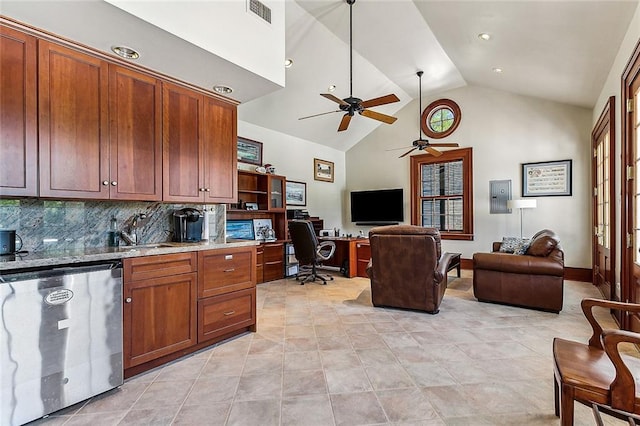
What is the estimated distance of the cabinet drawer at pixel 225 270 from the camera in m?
2.68

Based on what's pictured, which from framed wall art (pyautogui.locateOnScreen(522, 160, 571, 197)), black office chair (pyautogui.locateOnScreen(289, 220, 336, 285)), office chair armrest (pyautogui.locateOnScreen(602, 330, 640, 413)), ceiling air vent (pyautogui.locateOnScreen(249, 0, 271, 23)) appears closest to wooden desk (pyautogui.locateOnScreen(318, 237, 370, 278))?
black office chair (pyautogui.locateOnScreen(289, 220, 336, 285))

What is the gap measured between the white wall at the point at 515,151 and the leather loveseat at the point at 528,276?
2.40 meters

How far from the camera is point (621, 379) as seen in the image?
1.27 meters

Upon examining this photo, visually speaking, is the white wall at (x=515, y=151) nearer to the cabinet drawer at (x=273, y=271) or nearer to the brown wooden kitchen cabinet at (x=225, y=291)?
the cabinet drawer at (x=273, y=271)

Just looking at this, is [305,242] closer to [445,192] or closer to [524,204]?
[445,192]

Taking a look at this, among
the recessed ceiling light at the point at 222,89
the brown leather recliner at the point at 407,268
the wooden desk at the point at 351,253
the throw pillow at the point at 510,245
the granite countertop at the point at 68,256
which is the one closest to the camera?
the granite countertop at the point at 68,256

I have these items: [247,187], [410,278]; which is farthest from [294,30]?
[410,278]

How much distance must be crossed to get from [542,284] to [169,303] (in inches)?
155

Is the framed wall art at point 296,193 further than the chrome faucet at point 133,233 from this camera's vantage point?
Yes

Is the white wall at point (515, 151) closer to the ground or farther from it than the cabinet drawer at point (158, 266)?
farther from it

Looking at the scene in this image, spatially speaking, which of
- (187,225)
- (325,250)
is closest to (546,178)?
(325,250)

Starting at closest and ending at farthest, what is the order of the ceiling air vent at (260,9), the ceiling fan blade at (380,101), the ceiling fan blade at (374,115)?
the ceiling air vent at (260,9), the ceiling fan blade at (380,101), the ceiling fan blade at (374,115)

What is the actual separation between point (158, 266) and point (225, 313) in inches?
30.9

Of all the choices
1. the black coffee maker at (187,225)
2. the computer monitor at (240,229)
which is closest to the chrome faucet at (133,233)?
the black coffee maker at (187,225)
